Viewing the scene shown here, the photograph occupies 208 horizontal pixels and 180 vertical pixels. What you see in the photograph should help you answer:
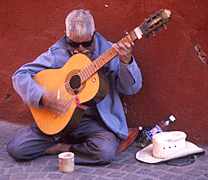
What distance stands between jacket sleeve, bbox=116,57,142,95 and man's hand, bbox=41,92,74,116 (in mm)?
574

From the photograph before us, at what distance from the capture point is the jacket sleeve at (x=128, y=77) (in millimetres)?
3001

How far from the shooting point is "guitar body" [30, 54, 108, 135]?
3.03 meters

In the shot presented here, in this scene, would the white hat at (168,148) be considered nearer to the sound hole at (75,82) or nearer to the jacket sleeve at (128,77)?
the jacket sleeve at (128,77)

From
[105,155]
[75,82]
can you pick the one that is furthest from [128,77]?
[105,155]

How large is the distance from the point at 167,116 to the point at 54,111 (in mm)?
1390

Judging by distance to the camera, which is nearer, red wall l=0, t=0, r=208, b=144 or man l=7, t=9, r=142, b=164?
man l=7, t=9, r=142, b=164

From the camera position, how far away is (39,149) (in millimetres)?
3365

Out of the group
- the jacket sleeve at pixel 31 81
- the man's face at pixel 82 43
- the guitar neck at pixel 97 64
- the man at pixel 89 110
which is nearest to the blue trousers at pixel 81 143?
the man at pixel 89 110

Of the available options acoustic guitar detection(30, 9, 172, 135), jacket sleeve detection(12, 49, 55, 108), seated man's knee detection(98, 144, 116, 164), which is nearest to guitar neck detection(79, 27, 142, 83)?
acoustic guitar detection(30, 9, 172, 135)

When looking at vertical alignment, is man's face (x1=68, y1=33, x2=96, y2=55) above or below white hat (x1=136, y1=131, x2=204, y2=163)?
above

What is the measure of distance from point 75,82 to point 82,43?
409mm

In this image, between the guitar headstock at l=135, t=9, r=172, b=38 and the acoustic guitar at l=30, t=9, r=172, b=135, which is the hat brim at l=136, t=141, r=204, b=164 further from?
the guitar headstock at l=135, t=9, r=172, b=38

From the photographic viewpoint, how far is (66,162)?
290cm

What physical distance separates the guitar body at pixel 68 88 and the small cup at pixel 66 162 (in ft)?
0.97
